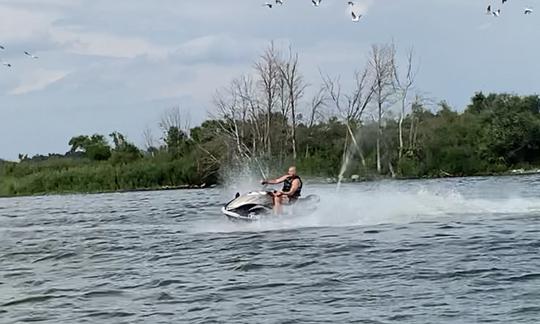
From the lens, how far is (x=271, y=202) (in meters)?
26.5

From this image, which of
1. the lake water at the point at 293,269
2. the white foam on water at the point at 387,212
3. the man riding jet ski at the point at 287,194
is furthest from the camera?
the white foam on water at the point at 387,212

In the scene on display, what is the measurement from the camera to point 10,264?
2180 centimetres

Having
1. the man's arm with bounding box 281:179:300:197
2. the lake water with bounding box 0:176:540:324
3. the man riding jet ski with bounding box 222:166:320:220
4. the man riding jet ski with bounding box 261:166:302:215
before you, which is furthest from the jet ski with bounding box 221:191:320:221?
the man's arm with bounding box 281:179:300:197

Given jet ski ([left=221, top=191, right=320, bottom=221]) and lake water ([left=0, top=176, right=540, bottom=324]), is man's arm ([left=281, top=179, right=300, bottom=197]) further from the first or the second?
lake water ([left=0, top=176, right=540, bottom=324])

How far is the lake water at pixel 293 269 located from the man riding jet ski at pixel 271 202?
0.35m

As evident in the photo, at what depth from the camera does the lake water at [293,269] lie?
13648 millimetres

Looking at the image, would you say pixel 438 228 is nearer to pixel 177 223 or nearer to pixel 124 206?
pixel 177 223

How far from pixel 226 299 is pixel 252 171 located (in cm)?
5204

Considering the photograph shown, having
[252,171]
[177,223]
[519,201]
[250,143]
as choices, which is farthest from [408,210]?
[250,143]

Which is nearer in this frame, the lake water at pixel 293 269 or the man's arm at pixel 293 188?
the lake water at pixel 293 269

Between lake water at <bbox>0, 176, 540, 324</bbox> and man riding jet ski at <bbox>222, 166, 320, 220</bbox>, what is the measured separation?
0.35 m

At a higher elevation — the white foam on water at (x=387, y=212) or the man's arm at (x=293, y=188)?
the man's arm at (x=293, y=188)

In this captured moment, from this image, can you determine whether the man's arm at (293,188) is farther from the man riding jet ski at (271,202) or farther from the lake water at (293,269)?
the lake water at (293,269)

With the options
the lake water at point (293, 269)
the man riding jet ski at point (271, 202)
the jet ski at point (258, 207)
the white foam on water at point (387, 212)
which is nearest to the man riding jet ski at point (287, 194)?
the man riding jet ski at point (271, 202)
